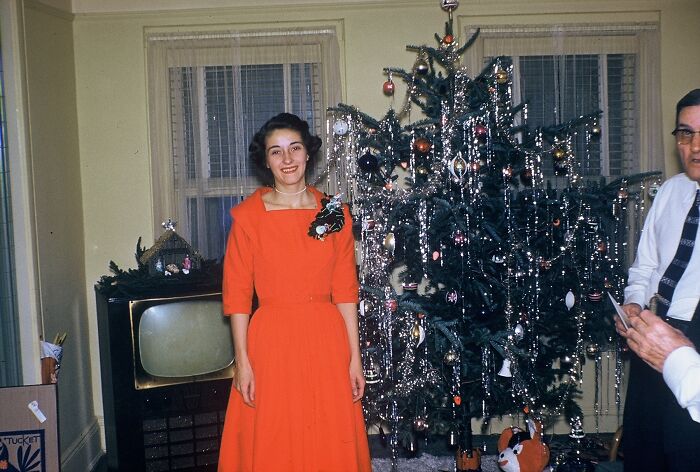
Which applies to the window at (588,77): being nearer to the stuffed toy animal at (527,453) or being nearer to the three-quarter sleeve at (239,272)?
the stuffed toy animal at (527,453)

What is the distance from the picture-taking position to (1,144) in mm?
2877

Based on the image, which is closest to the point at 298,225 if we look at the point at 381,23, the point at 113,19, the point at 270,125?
the point at 270,125

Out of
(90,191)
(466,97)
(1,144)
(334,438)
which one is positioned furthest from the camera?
(90,191)

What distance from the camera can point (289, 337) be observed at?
2293 mm

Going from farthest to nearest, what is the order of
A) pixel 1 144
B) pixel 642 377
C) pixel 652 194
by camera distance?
pixel 652 194
pixel 1 144
pixel 642 377

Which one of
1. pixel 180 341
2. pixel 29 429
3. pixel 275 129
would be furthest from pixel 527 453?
pixel 29 429

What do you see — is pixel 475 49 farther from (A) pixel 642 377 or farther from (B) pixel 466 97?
(A) pixel 642 377

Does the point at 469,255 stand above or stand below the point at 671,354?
above

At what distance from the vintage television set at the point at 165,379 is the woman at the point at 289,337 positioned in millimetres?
855

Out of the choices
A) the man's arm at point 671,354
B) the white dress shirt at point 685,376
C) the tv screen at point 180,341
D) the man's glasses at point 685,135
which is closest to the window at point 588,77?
the man's glasses at point 685,135

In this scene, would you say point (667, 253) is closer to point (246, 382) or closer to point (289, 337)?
point (289, 337)

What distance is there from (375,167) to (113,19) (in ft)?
6.35

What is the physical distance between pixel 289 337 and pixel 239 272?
0.31 metres

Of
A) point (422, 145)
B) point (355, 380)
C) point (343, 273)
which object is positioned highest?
point (422, 145)
